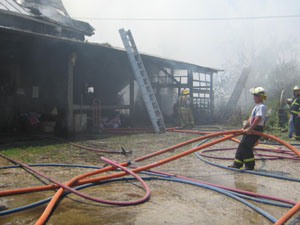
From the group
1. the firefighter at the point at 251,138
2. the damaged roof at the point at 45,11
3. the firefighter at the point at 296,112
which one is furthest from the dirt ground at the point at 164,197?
the damaged roof at the point at 45,11

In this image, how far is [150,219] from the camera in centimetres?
251

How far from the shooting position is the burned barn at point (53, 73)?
26.7ft

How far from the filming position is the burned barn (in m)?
8.13

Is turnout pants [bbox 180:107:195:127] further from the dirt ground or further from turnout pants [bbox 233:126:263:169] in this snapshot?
turnout pants [bbox 233:126:263:169]

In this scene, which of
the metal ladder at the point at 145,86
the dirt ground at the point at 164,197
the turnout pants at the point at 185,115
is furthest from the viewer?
the turnout pants at the point at 185,115

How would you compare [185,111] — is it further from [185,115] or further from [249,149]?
[249,149]

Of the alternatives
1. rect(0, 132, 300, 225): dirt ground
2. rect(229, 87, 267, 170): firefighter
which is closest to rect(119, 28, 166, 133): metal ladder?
rect(0, 132, 300, 225): dirt ground

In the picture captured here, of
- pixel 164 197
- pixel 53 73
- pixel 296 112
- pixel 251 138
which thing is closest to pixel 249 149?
pixel 251 138

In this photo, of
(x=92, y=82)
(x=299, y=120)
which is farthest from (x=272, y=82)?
(x=92, y=82)

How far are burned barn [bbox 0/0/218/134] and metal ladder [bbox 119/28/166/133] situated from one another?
50cm

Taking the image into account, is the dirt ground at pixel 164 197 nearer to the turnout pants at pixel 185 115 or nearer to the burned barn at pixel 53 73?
the burned barn at pixel 53 73

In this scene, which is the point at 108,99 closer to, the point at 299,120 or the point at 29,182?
the point at 299,120

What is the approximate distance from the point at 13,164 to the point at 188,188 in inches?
118

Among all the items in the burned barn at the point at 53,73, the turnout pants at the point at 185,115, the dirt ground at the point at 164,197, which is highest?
the burned barn at the point at 53,73
